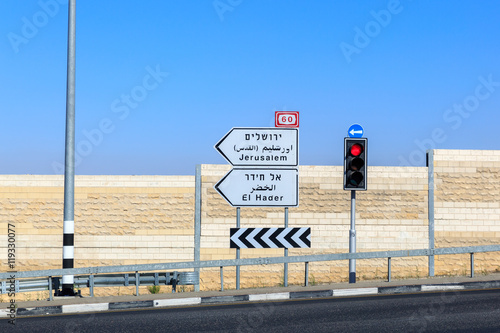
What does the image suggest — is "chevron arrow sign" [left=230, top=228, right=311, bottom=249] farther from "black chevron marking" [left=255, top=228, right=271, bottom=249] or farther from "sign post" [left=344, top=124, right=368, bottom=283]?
"sign post" [left=344, top=124, right=368, bottom=283]

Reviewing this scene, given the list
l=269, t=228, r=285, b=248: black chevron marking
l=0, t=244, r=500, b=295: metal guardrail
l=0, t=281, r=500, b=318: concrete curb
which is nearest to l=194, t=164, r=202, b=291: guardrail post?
l=0, t=244, r=500, b=295: metal guardrail

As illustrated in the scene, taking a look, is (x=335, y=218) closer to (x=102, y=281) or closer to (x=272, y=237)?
(x=272, y=237)

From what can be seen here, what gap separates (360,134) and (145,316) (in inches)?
282

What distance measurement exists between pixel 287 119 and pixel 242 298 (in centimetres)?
493

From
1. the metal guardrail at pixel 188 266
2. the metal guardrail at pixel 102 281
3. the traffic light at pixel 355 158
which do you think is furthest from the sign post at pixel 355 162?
the metal guardrail at pixel 102 281

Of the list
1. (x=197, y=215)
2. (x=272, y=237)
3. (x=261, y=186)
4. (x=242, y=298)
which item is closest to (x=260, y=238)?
(x=272, y=237)

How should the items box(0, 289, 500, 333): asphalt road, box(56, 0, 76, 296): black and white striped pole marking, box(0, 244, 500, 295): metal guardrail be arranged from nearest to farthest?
box(0, 289, 500, 333): asphalt road < box(0, 244, 500, 295): metal guardrail < box(56, 0, 76, 296): black and white striped pole marking

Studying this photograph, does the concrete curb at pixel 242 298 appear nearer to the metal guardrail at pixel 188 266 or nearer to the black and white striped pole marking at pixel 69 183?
the metal guardrail at pixel 188 266

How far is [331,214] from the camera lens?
69.1ft

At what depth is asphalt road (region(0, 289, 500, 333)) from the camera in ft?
31.6

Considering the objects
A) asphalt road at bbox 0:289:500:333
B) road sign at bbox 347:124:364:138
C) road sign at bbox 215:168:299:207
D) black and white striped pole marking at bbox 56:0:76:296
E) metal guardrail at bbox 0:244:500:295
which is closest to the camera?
asphalt road at bbox 0:289:500:333

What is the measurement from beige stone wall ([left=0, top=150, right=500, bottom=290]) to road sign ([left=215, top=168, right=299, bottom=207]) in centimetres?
533

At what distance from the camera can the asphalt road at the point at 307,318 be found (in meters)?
9.62

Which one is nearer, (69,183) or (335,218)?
(69,183)
